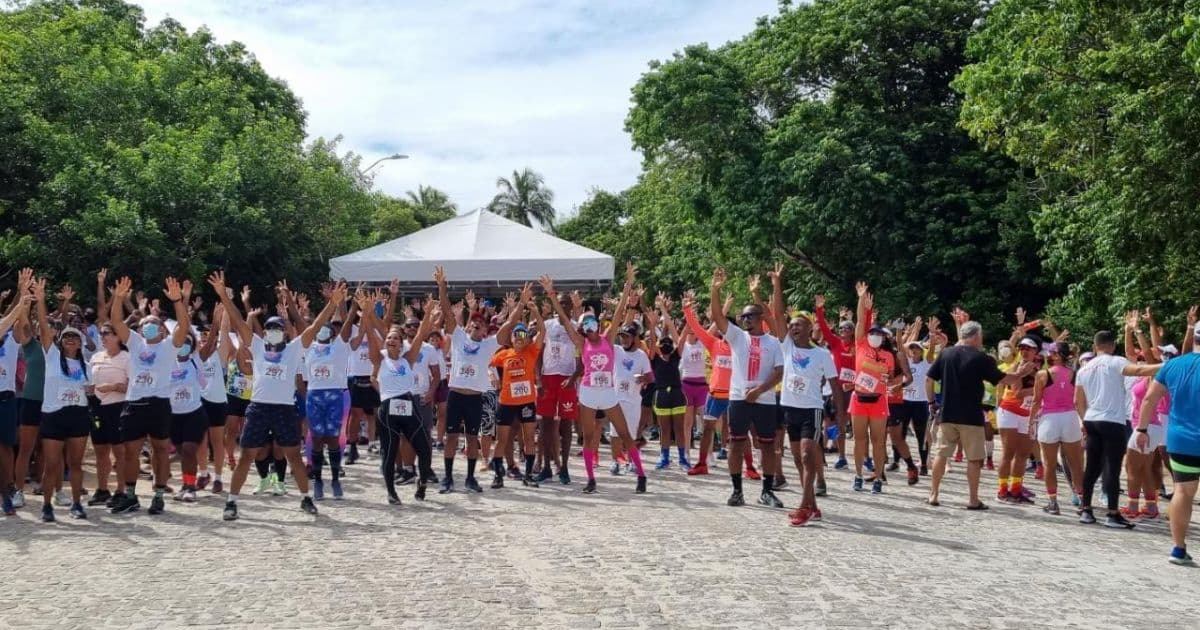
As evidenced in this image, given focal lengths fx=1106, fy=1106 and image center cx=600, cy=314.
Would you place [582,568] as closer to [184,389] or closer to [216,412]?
[184,389]

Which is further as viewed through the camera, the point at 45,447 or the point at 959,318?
the point at 959,318

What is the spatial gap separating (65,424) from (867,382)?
815cm

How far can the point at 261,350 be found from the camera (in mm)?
10383

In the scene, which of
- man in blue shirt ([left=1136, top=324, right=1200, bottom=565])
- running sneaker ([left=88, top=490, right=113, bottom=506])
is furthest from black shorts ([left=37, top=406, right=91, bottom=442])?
man in blue shirt ([left=1136, top=324, right=1200, bottom=565])

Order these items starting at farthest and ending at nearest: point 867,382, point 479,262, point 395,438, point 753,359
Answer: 1. point 479,262
2. point 867,382
3. point 395,438
4. point 753,359

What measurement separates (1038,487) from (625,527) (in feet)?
22.4

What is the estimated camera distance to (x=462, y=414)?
12.1 metres

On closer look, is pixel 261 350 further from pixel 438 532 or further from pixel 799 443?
pixel 799 443

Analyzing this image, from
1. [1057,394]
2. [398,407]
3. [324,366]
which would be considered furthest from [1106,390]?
[324,366]

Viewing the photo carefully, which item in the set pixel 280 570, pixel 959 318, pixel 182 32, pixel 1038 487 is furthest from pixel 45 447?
pixel 182 32

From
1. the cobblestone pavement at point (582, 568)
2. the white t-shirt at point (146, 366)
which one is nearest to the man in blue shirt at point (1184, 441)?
the cobblestone pavement at point (582, 568)

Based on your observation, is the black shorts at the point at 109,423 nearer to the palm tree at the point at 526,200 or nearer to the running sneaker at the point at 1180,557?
the running sneaker at the point at 1180,557

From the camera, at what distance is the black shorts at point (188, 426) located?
11.1 m

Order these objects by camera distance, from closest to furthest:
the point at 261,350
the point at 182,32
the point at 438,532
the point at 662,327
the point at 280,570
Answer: the point at 280,570 → the point at 438,532 → the point at 261,350 → the point at 662,327 → the point at 182,32
